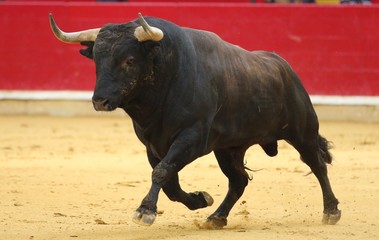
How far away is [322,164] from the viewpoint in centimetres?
721

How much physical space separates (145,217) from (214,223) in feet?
3.39

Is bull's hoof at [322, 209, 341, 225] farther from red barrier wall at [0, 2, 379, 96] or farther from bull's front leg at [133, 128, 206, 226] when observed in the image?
red barrier wall at [0, 2, 379, 96]

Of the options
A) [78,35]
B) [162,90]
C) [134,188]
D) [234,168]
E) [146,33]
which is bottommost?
[134,188]

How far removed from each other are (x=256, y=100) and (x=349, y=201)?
5.43 feet

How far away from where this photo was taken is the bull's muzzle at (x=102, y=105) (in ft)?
19.1

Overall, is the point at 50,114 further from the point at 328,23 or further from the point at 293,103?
the point at 293,103

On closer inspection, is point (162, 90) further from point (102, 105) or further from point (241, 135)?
point (241, 135)

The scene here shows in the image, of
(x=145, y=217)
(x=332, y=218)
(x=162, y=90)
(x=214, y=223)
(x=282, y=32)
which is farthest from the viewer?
(x=282, y=32)

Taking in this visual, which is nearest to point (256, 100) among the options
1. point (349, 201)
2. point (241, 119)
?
point (241, 119)

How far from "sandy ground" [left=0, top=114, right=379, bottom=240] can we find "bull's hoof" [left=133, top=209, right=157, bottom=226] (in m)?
0.39

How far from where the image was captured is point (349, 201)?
7.98m

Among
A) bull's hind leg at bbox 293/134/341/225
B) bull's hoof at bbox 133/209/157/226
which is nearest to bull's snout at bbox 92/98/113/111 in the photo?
bull's hoof at bbox 133/209/157/226

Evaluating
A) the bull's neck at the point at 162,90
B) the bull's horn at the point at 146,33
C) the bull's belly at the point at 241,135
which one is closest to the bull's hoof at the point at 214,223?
the bull's belly at the point at 241,135

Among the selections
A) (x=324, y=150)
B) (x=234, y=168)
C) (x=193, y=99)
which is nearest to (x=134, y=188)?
(x=234, y=168)
